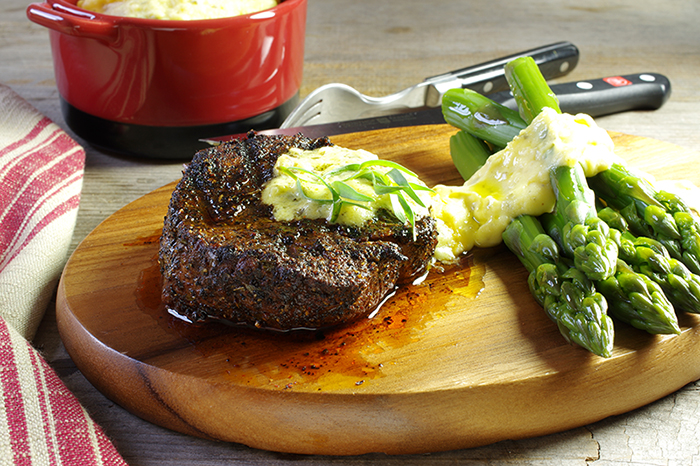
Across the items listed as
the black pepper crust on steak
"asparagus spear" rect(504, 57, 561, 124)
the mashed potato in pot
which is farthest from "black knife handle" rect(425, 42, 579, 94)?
the black pepper crust on steak

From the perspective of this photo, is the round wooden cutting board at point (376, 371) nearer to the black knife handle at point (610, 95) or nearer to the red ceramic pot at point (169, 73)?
the red ceramic pot at point (169, 73)

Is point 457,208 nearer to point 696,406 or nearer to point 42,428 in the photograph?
point 696,406

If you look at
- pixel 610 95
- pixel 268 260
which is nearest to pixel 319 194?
pixel 268 260

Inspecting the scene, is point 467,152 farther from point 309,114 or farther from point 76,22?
point 76,22

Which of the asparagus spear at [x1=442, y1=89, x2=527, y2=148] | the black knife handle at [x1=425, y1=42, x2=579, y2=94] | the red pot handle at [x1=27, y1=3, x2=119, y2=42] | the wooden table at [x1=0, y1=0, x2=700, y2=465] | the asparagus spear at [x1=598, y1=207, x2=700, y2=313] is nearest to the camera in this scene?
the wooden table at [x1=0, y1=0, x2=700, y2=465]

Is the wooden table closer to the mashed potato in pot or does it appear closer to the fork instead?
the fork
